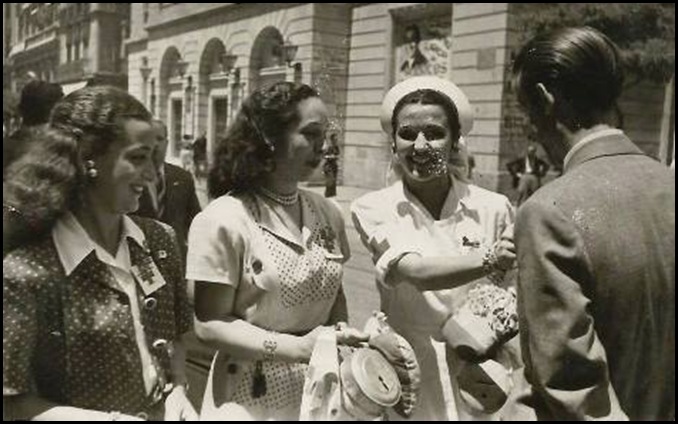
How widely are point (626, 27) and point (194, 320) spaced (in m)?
15.3

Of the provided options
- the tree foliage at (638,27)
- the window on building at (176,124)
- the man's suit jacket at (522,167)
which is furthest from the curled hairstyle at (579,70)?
the window on building at (176,124)

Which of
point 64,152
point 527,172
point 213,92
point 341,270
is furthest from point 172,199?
point 213,92

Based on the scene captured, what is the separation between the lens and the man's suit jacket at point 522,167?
51.0 ft

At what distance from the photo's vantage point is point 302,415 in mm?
2057

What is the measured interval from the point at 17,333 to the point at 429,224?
1.56 metres

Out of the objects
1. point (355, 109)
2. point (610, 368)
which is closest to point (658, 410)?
point (610, 368)

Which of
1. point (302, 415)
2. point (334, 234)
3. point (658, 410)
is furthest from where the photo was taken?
point (334, 234)

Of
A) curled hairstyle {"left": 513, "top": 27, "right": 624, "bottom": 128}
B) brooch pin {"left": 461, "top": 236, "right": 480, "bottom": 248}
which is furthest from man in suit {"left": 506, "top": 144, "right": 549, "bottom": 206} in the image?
curled hairstyle {"left": 513, "top": 27, "right": 624, "bottom": 128}

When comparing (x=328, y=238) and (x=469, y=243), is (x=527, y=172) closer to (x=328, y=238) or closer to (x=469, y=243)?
(x=469, y=243)

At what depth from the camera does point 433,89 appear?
2.76 m

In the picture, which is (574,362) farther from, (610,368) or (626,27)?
(626,27)

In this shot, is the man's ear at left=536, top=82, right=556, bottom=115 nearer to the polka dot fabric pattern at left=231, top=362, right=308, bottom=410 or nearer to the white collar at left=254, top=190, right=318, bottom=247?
the white collar at left=254, top=190, right=318, bottom=247

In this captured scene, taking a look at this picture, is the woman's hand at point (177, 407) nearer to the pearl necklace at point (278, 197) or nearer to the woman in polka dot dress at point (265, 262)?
the woman in polka dot dress at point (265, 262)

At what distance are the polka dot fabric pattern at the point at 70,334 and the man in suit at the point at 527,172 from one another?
1320 cm
